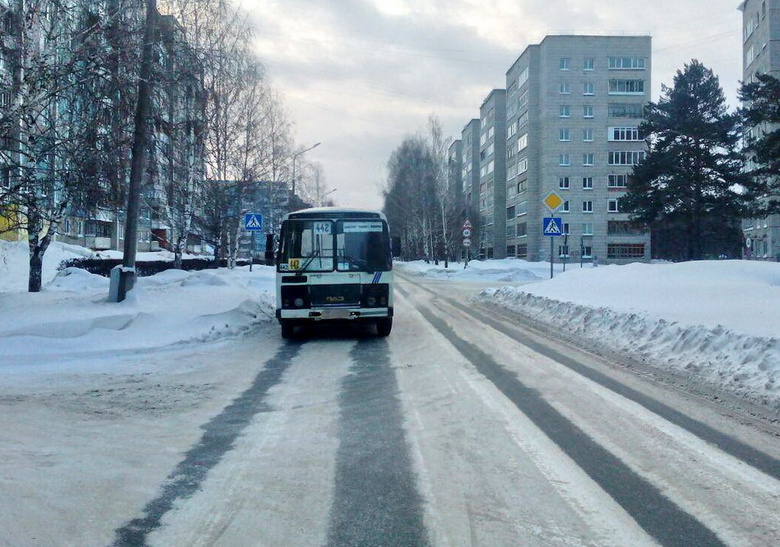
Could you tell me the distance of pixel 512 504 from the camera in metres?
4.30

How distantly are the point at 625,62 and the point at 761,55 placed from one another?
51.9 ft

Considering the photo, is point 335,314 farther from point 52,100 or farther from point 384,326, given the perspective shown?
point 52,100

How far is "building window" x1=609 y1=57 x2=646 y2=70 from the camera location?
68625 millimetres

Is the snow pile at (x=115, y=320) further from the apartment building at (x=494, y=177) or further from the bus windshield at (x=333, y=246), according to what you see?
the apartment building at (x=494, y=177)

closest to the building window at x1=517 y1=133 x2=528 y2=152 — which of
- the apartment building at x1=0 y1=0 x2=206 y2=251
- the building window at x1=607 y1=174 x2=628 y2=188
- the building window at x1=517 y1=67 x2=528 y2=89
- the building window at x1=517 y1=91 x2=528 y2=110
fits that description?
the building window at x1=517 y1=91 x2=528 y2=110

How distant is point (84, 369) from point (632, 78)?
228ft

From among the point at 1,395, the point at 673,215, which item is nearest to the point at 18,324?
the point at 1,395

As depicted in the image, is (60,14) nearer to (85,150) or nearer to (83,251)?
(85,150)

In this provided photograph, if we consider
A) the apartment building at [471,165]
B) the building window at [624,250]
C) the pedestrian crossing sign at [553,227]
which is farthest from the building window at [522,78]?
the pedestrian crossing sign at [553,227]

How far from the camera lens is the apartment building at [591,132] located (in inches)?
2699

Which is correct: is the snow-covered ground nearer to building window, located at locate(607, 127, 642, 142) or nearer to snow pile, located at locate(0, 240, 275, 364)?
snow pile, located at locate(0, 240, 275, 364)

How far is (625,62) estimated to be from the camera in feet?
226

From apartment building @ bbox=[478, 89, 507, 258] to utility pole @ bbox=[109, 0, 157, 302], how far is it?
245 ft

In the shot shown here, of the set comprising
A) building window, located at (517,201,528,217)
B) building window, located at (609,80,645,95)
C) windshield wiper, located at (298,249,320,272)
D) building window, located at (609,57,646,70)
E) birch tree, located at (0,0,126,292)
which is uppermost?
building window, located at (609,57,646,70)
